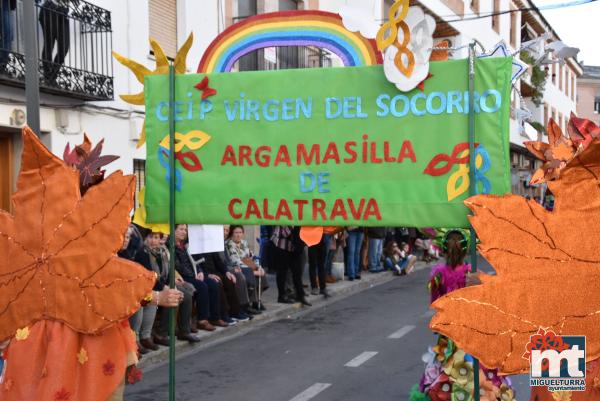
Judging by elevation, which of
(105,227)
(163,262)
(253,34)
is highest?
(253,34)

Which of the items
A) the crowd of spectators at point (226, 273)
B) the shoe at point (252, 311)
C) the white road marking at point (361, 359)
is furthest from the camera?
the shoe at point (252, 311)

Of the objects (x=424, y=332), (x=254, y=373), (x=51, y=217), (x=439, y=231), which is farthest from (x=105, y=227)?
(x=424, y=332)

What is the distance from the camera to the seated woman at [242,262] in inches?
451

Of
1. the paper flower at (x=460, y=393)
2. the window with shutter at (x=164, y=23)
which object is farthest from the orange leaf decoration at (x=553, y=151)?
A: the window with shutter at (x=164, y=23)

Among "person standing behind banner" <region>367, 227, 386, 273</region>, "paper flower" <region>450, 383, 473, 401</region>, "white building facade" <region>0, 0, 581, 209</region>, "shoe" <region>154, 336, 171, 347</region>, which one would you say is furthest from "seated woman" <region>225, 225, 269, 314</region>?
"person standing behind banner" <region>367, 227, 386, 273</region>

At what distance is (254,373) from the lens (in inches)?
328

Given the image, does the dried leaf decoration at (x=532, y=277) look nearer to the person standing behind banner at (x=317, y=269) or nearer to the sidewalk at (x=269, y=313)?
the sidewalk at (x=269, y=313)

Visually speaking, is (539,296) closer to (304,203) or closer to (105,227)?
(304,203)

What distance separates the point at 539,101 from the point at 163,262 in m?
29.9

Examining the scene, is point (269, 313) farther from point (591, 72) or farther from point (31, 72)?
point (591, 72)

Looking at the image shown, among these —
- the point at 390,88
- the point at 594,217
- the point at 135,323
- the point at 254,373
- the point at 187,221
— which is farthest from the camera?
the point at 135,323

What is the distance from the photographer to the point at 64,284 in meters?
4.16

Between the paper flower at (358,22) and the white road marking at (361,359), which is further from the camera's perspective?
the white road marking at (361,359)

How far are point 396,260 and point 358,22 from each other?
14.7 metres
